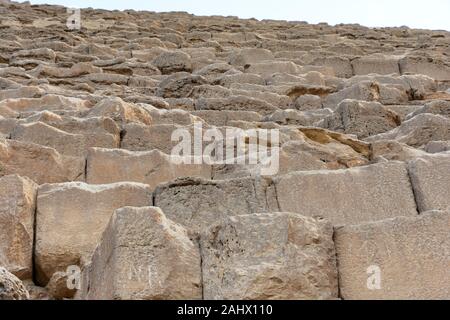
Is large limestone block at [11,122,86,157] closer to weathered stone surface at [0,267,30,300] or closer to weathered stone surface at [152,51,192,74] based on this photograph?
weathered stone surface at [0,267,30,300]

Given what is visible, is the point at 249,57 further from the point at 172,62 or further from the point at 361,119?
the point at 361,119

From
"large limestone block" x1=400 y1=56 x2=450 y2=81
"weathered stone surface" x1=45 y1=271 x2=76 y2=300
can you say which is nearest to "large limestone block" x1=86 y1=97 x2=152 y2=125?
"weathered stone surface" x1=45 y1=271 x2=76 y2=300

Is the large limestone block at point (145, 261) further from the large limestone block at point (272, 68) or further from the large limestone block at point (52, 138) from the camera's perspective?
the large limestone block at point (272, 68)

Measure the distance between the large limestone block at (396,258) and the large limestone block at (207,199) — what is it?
2.12ft

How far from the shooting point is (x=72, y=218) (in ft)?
11.7

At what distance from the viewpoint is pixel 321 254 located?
3.01m

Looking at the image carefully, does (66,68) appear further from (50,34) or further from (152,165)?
(152,165)

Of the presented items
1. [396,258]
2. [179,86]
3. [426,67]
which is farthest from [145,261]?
[426,67]

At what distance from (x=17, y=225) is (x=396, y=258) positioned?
1.58 m

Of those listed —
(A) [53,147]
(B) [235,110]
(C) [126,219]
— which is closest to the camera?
(C) [126,219]

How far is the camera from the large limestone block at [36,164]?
4.11m
